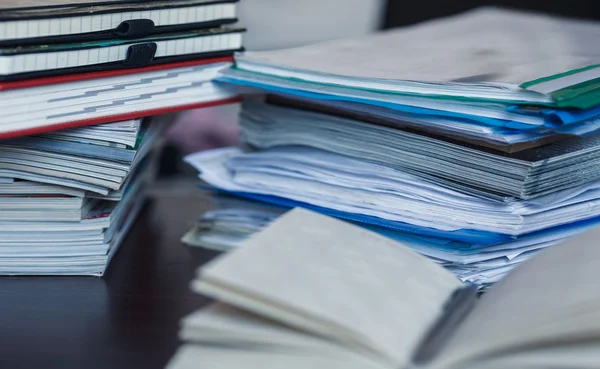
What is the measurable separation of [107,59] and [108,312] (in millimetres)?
209

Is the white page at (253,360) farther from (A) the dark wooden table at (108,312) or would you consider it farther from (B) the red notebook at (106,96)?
(B) the red notebook at (106,96)

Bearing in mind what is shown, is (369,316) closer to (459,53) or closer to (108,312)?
(108,312)

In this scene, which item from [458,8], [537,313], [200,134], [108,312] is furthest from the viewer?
[458,8]

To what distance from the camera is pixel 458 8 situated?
155 centimetres

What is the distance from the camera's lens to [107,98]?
2.20 ft

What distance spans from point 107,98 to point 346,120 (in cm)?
22

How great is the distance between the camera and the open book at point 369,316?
0.44 m

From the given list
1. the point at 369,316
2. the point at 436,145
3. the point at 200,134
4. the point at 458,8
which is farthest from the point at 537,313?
the point at 458,8

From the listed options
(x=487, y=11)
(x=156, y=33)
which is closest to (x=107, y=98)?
(x=156, y=33)

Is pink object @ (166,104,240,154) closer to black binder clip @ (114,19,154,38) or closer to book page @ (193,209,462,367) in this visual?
black binder clip @ (114,19,154,38)

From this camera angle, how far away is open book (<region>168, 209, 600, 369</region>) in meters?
0.44

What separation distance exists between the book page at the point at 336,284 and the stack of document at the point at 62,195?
0.18m

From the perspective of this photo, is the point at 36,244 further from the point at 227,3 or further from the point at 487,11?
the point at 487,11

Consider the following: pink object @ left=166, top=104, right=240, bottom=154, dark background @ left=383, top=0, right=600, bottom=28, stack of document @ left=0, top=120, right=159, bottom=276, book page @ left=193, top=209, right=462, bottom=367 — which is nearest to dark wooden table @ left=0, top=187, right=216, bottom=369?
stack of document @ left=0, top=120, right=159, bottom=276
